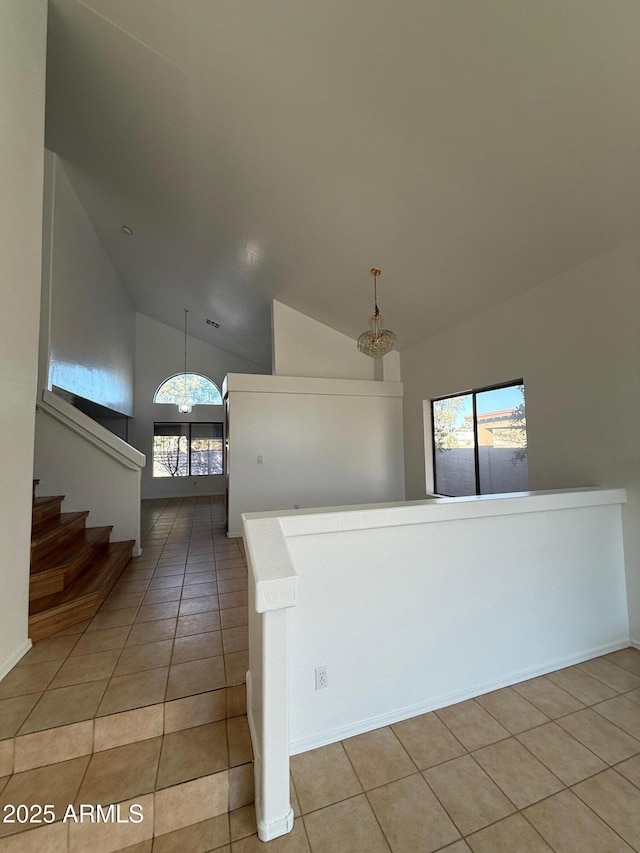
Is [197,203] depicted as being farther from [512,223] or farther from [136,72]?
[512,223]

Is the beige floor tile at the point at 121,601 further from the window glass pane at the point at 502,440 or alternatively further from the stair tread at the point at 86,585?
the window glass pane at the point at 502,440

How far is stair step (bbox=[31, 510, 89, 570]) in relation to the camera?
8.16 ft

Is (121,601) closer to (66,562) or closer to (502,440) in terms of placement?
(66,562)

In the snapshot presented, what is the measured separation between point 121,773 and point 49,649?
1038mm

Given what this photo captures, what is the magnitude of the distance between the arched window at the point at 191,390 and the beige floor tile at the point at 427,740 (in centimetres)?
804

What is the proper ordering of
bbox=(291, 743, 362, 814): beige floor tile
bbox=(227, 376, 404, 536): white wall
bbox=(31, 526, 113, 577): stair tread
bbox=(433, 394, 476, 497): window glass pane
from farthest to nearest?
bbox=(227, 376, 404, 536): white wall, bbox=(433, 394, 476, 497): window glass pane, bbox=(31, 526, 113, 577): stair tread, bbox=(291, 743, 362, 814): beige floor tile

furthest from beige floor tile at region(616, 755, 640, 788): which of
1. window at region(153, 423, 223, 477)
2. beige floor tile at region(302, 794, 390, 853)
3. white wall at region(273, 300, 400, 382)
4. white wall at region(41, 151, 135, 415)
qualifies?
window at region(153, 423, 223, 477)

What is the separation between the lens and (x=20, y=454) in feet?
6.35

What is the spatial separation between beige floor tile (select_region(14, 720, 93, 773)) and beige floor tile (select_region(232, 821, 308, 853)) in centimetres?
75

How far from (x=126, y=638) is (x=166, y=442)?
697 cm

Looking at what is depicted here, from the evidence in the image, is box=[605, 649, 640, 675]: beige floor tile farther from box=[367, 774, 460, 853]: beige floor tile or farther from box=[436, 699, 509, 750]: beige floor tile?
box=[367, 774, 460, 853]: beige floor tile

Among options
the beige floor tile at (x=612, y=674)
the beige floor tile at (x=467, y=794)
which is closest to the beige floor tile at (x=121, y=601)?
the beige floor tile at (x=467, y=794)

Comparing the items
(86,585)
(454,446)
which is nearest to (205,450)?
(86,585)

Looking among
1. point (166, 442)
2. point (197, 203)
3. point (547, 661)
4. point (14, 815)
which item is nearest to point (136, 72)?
point (197, 203)
